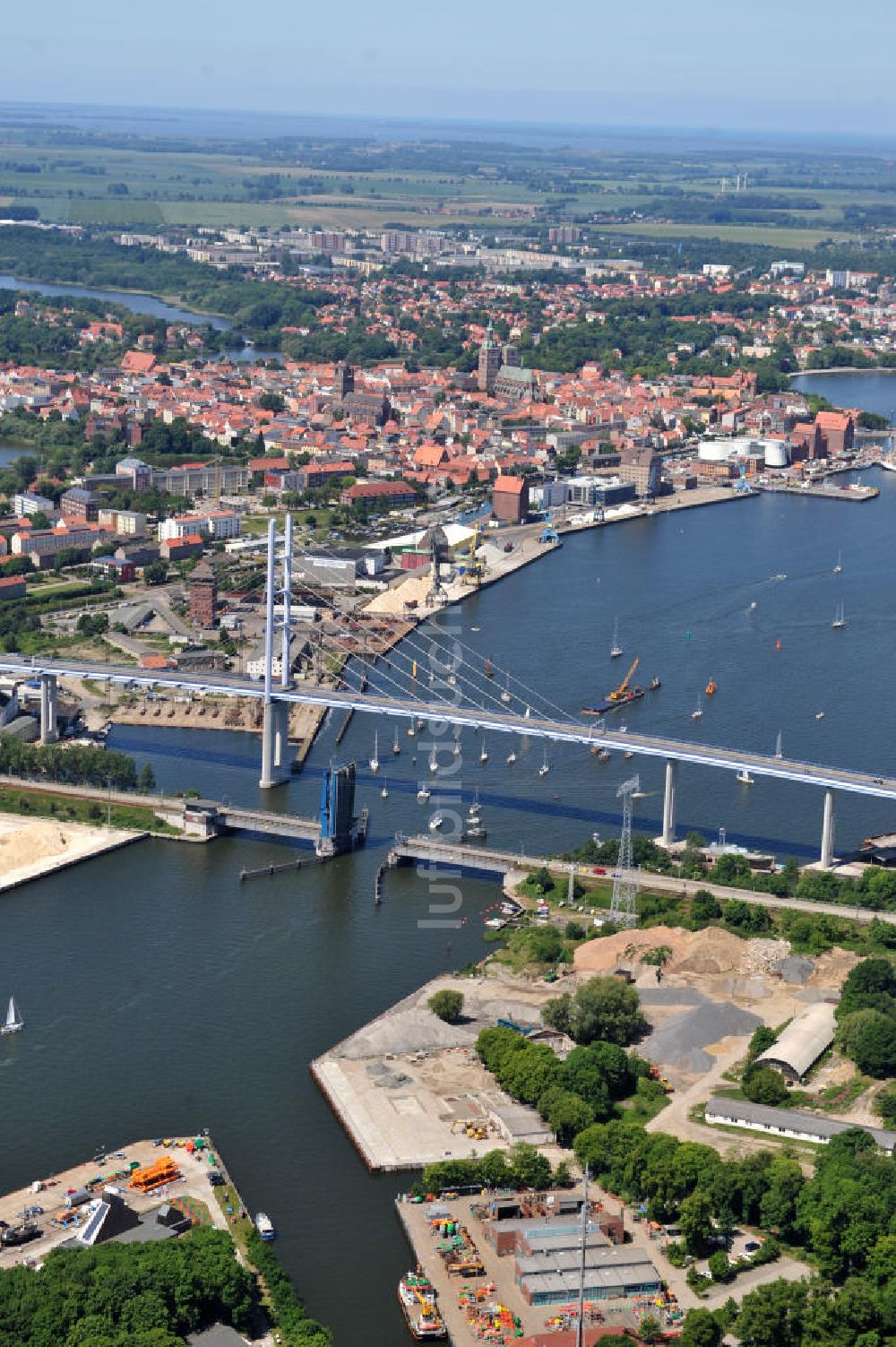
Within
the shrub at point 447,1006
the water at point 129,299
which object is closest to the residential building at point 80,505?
the shrub at point 447,1006

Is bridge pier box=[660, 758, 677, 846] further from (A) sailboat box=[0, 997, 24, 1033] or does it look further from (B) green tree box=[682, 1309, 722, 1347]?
(B) green tree box=[682, 1309, 722, 1347]

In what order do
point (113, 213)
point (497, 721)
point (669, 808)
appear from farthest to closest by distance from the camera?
point (113, 213) → point (497, 721) → point (669, 808)

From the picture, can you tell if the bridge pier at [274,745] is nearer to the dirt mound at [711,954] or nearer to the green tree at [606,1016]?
the dirt mound at [711,954]

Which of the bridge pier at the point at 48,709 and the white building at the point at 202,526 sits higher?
the bridge pier at the point at 48,709

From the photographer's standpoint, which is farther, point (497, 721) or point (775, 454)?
point (775, 454)

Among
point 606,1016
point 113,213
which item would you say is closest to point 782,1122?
point 606,1016

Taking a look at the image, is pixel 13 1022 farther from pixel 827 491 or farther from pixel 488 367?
pixel 488 367
